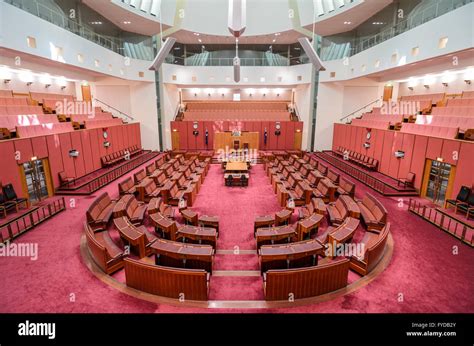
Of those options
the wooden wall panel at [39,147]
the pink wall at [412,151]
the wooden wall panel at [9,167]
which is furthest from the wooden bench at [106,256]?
the pink wall at [412,151]

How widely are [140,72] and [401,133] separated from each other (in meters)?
17.3

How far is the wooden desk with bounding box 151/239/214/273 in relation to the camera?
5.46 metres

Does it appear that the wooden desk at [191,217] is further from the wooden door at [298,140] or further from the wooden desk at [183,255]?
the wooden door at [298,140]

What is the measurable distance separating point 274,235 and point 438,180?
7525 mm

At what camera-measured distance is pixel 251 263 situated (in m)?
6.16

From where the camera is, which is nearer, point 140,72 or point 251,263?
point 251,263

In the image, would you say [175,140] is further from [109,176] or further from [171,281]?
[171,281]

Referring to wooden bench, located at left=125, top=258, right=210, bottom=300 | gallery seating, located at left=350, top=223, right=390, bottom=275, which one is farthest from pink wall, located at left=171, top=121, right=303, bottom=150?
wooden bench, located at left=125, top=258, right=210, bottom=300

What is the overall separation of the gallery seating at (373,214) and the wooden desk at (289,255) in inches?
98.7

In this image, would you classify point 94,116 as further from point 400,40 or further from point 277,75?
point 400,40

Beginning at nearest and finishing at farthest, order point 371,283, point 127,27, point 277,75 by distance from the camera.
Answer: point 371,283
point 127,27
point 277,75

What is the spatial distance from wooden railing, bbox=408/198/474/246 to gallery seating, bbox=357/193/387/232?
1.65 metres

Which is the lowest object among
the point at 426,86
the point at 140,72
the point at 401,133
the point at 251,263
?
the point at 251,263
